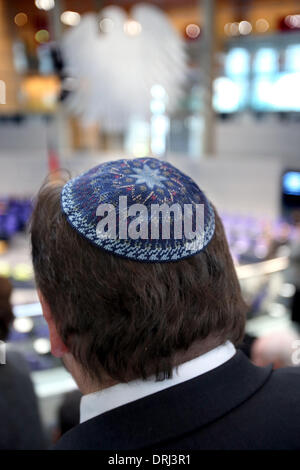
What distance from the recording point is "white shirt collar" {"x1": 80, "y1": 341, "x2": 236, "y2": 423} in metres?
0.59

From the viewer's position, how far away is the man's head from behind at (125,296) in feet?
1.84

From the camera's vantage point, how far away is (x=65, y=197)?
2.05ft

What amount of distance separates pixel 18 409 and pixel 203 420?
871 millimetres

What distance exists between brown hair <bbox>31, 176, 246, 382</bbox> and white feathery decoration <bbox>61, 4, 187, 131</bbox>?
5.57m

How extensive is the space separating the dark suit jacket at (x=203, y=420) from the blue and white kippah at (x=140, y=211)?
0.19 m

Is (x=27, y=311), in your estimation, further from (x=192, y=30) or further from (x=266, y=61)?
(x=192, y=30)

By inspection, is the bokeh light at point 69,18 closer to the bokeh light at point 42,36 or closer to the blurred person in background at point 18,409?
the bokeh light at point 42,36

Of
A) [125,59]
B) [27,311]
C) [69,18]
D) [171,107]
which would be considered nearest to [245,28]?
[69,18]

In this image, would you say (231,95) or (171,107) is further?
(231,95)

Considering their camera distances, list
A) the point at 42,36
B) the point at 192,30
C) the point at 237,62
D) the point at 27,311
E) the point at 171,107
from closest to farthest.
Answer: the point at 27,311
the point at 171,107
the point at 237,62
the point at 192,30
the point at 42,36

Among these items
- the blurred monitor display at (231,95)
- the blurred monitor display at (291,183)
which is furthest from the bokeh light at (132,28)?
the blurred monitor display at (231,95)

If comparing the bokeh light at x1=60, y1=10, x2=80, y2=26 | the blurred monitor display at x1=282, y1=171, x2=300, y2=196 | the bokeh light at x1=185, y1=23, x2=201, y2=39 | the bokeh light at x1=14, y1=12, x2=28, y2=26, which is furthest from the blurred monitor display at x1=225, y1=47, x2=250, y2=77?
the bokeh light at x1=14, y1=12, x2=28, y2=26

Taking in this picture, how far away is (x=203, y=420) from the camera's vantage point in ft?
1.81

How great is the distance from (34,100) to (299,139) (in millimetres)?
7220
